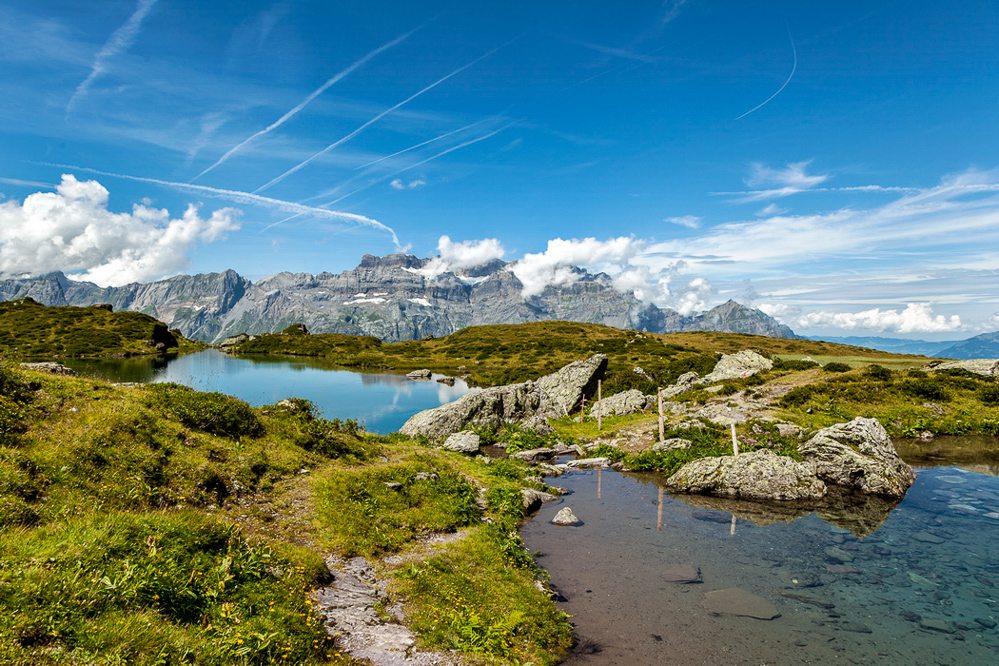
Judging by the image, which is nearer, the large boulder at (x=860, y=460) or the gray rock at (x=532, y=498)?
the gray rock at (x=532, y=498)

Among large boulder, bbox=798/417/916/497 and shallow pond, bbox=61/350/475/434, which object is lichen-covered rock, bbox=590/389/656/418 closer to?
large boulder, bbox=798/417/916/497

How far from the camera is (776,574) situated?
52.0ft

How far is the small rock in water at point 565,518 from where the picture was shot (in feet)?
68.1

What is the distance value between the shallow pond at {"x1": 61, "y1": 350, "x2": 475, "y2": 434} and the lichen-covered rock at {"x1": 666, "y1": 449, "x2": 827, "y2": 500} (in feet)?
93.2

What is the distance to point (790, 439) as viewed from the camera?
31.9 meters

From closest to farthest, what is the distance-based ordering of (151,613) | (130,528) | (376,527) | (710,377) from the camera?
1. (151,613)
2. (130,528)
3. (376,527)
4. (710,377)

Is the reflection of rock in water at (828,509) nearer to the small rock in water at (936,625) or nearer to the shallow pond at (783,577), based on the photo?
the shallow pond at (783,577)

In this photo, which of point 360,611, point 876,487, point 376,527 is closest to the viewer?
point 360,611

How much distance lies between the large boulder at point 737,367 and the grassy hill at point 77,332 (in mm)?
130544

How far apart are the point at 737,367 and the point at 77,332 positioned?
15831cm

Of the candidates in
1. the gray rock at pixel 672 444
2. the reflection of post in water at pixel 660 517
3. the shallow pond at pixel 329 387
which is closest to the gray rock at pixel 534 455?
the gray rock at pixel 672 444

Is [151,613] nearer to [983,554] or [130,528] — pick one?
[130,528]

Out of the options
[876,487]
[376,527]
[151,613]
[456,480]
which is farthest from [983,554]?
[151,613]

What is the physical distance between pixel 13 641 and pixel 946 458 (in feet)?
146
